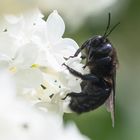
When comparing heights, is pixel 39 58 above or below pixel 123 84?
below

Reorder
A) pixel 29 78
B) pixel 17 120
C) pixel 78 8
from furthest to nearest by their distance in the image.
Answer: pixel 78 8, pixel 29 78, pixel 17 120

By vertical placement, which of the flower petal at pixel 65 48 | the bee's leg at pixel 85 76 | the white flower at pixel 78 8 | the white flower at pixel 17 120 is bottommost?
the white flower at pixel 17 120

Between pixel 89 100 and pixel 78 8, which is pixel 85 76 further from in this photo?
pixel 78 8

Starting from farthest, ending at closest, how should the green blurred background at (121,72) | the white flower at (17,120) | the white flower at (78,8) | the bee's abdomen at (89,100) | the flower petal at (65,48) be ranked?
1. the green blurred background at (121,72)
2. the white flower at (78,8)
3. the bee's abdomen at (89,100)
4. the flower petal at (65,48)
5. the white flower at (17,120)

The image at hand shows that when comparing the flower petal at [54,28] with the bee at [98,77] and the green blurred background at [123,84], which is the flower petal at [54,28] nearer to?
the bee at [98,77]


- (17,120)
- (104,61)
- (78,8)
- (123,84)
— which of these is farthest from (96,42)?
(123,84)

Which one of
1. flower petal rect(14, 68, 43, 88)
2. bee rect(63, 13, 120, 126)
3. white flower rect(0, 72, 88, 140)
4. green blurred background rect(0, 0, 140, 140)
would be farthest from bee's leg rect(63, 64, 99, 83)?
green blurred background rect(0, 0, 140, 140)

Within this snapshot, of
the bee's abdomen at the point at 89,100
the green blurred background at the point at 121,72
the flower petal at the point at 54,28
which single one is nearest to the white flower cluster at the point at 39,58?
the flower petal at the point at 54,28
